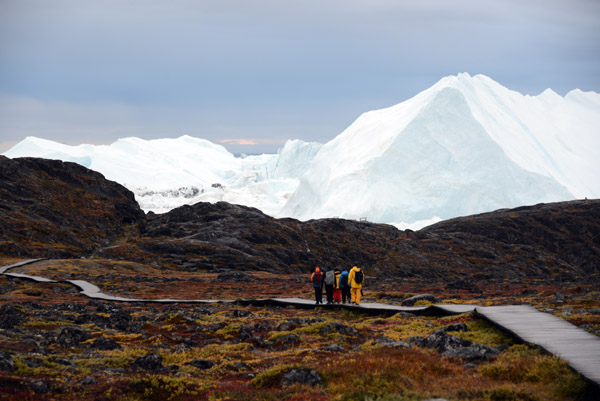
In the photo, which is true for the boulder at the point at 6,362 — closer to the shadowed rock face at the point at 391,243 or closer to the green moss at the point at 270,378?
the green moss at the point at 270,378

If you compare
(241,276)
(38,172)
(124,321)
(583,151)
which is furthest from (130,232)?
(583,151)

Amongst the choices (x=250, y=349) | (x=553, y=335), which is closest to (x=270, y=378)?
(x=250, y=349)

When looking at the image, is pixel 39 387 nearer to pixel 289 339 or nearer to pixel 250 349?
pixel 250 349

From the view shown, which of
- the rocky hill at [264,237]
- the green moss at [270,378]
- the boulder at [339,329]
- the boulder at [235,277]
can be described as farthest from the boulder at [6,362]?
the rocky hill at [264,237]

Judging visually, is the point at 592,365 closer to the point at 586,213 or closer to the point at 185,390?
the point at 185,390

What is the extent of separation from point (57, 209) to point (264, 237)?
45878 mm

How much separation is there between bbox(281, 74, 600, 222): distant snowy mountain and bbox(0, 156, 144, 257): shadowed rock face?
6756 centimetres

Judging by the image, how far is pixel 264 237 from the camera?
119 metres

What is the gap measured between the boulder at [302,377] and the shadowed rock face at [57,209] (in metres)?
81.7

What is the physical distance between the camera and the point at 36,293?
39.8m

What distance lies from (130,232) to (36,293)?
9251 centimetres

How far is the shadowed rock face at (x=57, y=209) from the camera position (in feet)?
312

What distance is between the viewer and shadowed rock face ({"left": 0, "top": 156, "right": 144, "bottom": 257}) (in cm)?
9506

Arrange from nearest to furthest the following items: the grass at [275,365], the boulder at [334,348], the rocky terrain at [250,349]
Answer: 1. the grass at [275,365]
2. the rocky terrain at [250,349]
3. the boulder at [334,348]
